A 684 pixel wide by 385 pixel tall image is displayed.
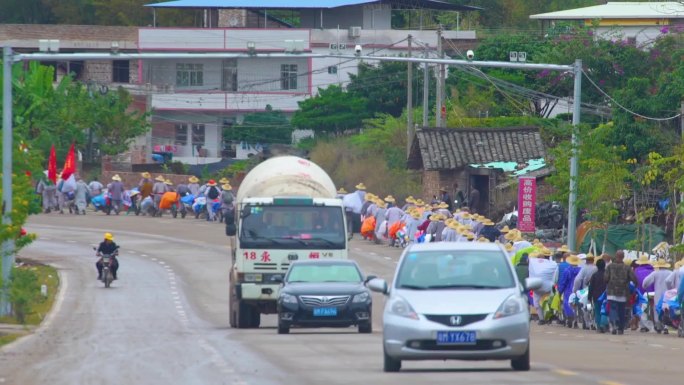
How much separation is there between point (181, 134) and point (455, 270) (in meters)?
69.0

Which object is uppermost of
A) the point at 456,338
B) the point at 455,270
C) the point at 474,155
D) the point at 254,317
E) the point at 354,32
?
the point at 354,32

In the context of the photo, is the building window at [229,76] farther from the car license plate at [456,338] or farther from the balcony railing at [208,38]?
the car license plate at [456,338]

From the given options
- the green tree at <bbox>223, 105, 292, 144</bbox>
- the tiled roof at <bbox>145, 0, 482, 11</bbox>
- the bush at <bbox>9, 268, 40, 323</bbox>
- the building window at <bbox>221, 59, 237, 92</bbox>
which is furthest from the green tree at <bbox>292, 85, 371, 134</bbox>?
the bush at <bbox>9, 268, 40, 323</bbox>

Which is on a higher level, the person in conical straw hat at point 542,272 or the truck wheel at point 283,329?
the person in conical straw hat at point 542,272

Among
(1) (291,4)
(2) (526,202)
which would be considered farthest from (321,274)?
(1) (291,4)

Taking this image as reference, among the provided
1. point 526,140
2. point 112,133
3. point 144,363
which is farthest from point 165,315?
point 112,133

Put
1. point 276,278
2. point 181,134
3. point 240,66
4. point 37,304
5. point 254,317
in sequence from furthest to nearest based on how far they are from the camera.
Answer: point 181,134 < point 240,66 < point 37,304 < point 254,317 < point 276,278

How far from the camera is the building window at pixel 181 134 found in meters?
85.2

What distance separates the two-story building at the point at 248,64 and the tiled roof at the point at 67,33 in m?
4.45

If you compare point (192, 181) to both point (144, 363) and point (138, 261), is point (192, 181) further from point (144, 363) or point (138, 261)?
point (144, 363)

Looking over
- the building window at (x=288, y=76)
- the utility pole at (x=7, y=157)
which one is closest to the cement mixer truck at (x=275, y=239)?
the utility pole at (x=7, y=157)

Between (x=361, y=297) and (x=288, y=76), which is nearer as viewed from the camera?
(x=361, y=297)

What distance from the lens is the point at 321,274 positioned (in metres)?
26.5

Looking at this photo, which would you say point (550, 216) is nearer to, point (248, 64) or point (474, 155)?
point (474, 155)
